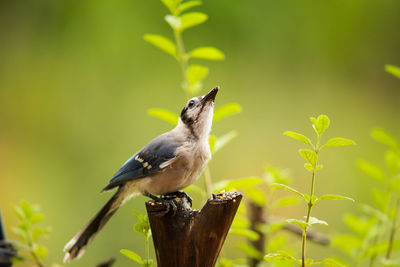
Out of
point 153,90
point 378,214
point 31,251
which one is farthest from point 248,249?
point 153,90

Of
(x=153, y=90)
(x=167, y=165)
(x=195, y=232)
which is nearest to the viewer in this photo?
(x=195, y=232)

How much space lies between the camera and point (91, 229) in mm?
618

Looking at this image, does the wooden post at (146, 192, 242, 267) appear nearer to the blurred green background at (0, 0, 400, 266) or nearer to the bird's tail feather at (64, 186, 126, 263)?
the bird's tail feather at (64, 186, 126, 263)

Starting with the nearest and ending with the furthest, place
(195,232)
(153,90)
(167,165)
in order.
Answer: (195,232), (167,165), (153,90)

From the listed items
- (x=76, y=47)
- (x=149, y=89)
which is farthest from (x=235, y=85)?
(x=76, y=47)

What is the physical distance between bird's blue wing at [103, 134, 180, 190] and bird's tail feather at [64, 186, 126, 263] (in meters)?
0.03

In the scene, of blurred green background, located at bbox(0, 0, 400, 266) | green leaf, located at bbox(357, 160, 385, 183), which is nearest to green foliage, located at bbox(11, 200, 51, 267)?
green leaf, located at bbox(357, 160, 385, 183)

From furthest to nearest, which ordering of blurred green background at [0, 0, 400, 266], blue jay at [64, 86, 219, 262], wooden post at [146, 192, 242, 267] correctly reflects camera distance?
blurred green background at [0, 0, 400, 266], blue jay at [64, 86, 219, 262], wooden post at [146, 192, 242, 267]

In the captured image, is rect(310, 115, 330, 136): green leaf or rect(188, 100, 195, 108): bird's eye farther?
rect(188, 100, 195, 108): bird's eye

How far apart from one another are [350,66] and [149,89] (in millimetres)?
719

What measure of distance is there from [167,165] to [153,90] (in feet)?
3.58

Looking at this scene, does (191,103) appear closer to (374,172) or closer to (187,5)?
(187,5)

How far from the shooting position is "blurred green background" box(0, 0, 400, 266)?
1522 mm

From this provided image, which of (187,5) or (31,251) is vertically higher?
(187,5)
